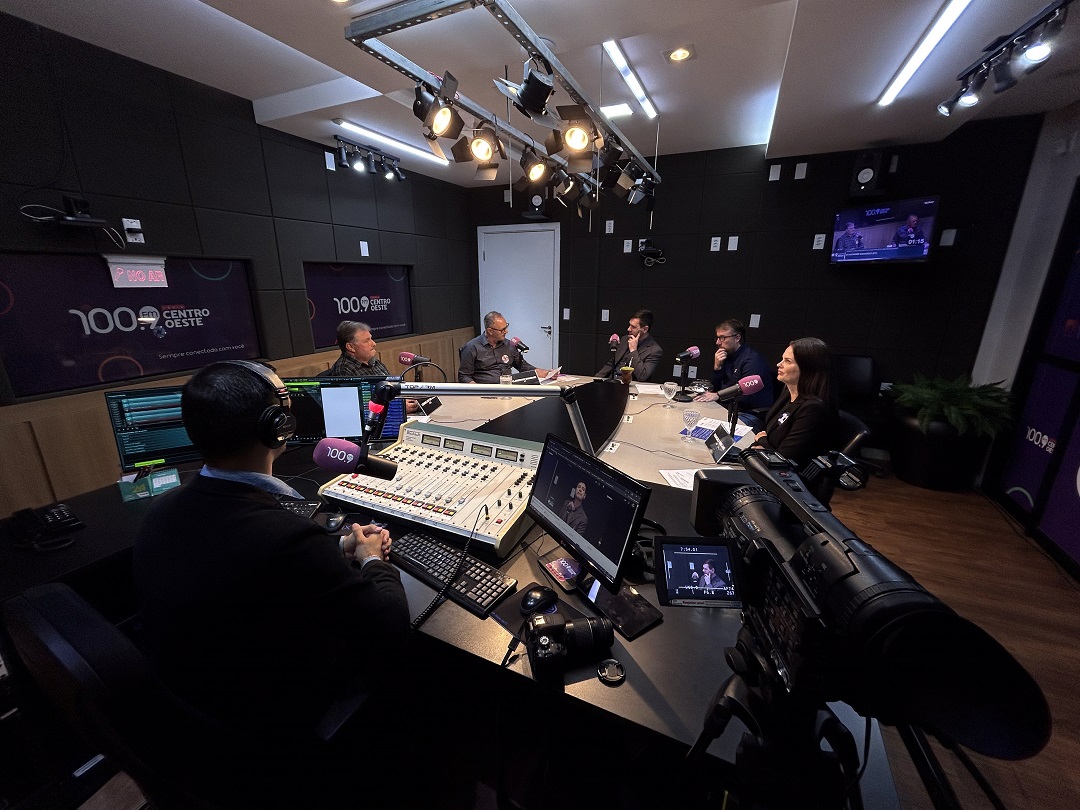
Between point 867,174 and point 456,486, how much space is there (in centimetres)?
465

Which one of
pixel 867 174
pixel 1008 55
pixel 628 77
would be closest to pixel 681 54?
pixel 628 77

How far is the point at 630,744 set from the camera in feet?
4.61

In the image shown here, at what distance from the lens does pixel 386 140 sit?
408cm

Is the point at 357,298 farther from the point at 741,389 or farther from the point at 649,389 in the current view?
the point at 741,389

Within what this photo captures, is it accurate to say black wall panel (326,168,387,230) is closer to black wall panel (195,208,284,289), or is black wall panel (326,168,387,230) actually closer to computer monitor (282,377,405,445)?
black wall panel (195,208,284,289)

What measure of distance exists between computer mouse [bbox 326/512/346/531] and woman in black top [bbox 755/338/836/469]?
82.5 inches

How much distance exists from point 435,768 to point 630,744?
672 millimetres

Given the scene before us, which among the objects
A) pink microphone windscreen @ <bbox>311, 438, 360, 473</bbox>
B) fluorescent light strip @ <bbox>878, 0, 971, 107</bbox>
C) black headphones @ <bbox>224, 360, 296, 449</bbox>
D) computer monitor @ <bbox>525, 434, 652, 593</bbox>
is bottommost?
computer monitor @ <bbox>525, 434, 652, 593</bbox>

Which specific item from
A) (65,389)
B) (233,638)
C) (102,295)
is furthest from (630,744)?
(102,295)

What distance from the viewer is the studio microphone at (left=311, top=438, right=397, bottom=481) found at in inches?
47.6

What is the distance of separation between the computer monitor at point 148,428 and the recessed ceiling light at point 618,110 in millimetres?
3491

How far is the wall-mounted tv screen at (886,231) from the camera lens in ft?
11.9

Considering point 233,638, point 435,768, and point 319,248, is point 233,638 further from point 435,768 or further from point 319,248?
point 319,248

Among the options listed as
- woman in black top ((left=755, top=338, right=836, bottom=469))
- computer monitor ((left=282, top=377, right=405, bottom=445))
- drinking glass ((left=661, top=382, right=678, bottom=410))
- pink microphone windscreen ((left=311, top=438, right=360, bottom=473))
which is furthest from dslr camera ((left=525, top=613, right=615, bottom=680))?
drinking glass ((left=661, top=382, right=678, bottom=410))
